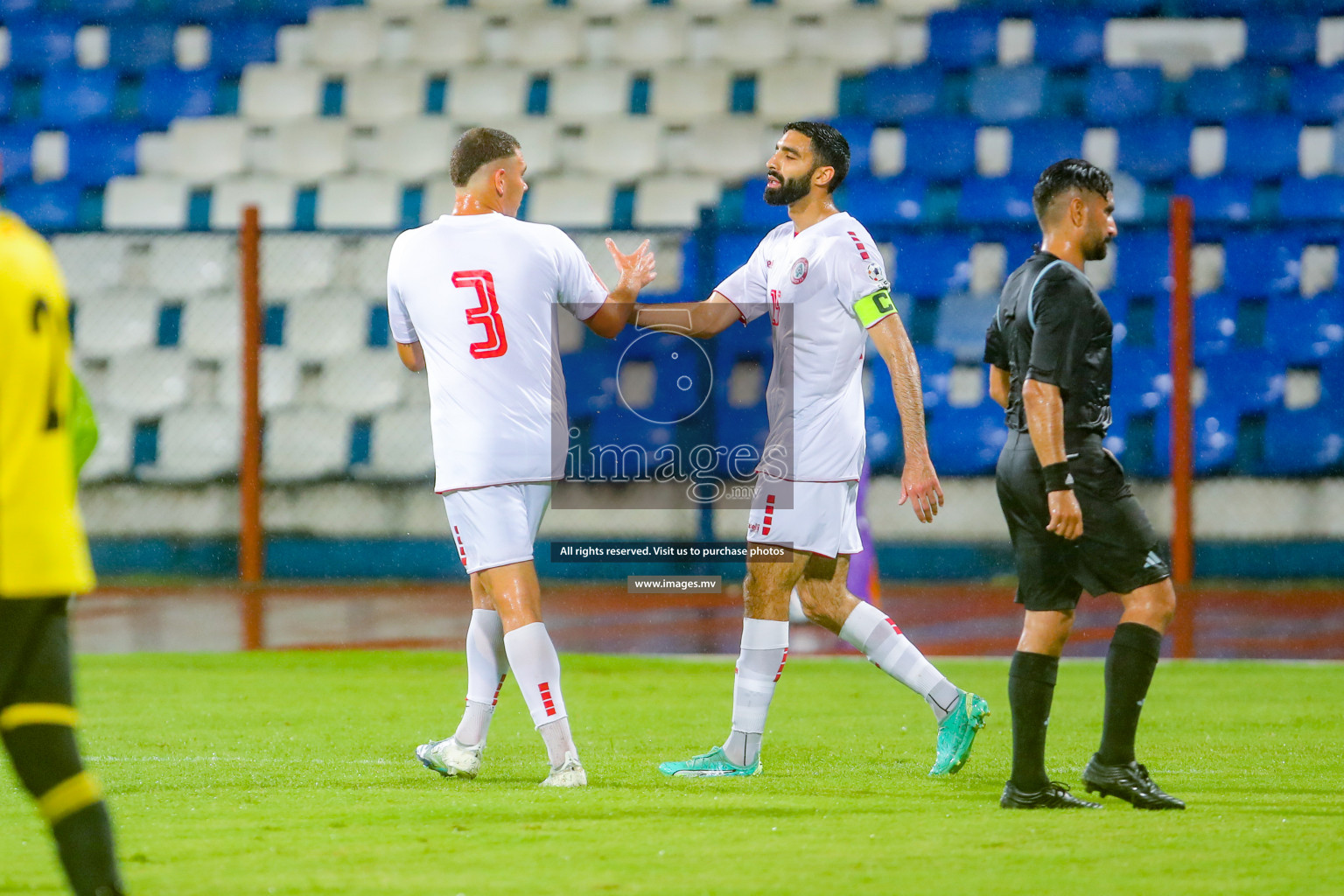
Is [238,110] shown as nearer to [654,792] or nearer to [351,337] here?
[351,337]

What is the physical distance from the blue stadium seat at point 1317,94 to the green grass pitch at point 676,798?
679 centimetres

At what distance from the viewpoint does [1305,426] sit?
11.9 metres

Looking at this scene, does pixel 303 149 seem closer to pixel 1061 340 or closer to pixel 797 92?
pixel 797 92

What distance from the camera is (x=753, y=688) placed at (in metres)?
5.36

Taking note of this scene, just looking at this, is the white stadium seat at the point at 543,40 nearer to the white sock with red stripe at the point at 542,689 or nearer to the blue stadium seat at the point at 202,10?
the blue stadium seat at the point at 202,10

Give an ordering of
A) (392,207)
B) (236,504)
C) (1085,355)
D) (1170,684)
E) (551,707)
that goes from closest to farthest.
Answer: (1085,355) → (551,707) → (1170,684) → (236,504) → (392,207)

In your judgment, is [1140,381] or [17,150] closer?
[1140,381]

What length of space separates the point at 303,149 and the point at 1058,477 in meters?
10.9

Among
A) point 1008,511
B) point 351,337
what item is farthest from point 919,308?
point 1008,511

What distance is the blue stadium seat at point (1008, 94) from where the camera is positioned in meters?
13.6

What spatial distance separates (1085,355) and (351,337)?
9.08 m

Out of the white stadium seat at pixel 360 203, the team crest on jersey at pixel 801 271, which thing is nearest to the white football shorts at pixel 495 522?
the team crest on jersey at pixel 801 271

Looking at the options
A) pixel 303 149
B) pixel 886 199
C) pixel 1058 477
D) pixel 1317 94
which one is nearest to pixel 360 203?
pixel 303 149

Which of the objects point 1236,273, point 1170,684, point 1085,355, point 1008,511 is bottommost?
point 1170,684
